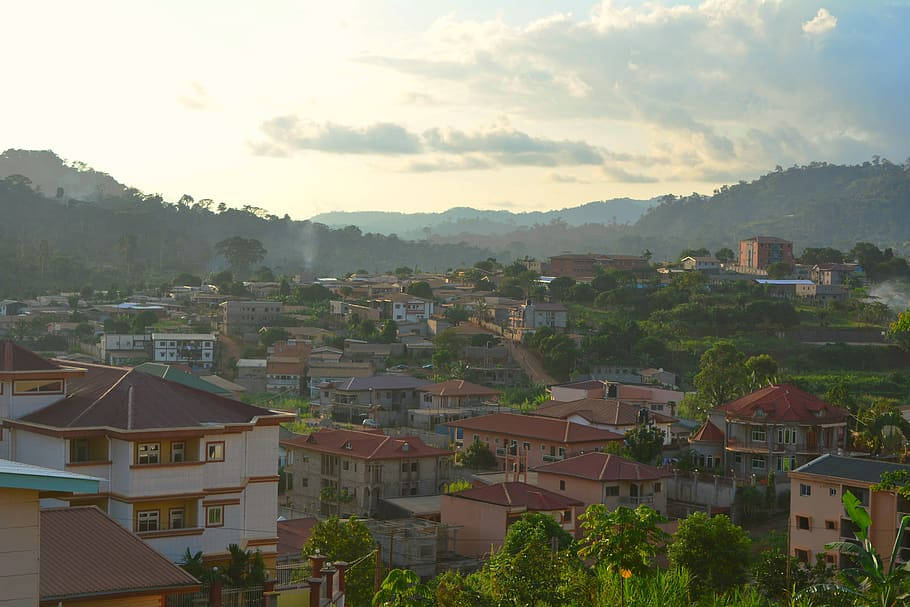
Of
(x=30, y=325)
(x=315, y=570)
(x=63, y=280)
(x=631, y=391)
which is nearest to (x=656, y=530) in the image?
(x=315, y=570)

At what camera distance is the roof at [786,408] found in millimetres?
31641

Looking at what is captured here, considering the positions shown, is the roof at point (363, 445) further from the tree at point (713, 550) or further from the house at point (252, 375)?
the house at point (252, 375)

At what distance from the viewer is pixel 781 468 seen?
3162 cm

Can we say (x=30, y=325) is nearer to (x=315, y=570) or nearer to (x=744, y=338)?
(x=744, y=338)

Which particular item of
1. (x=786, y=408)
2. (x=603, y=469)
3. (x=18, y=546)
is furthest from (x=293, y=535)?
(x=18, y=546)

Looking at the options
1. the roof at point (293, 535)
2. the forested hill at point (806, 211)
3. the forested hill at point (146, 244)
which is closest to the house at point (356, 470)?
the roof at point (293, 535)

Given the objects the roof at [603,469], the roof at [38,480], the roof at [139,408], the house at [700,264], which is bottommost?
the roof at [603,469]

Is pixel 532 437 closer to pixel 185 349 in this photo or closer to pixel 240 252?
pixel 185 349

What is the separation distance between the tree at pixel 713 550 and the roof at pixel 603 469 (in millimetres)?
5885

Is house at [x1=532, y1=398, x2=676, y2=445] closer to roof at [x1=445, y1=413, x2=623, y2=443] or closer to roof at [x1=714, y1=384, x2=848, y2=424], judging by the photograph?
roof at [x1=445, y1=413, x2=623, y2=443]

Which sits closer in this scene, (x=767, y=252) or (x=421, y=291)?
(x=421, y=291)

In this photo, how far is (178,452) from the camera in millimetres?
17000

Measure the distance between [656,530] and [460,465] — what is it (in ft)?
70.2

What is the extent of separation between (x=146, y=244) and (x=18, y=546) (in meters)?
96.6
